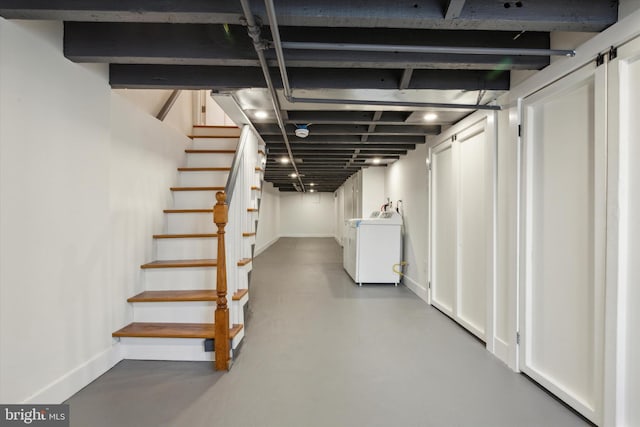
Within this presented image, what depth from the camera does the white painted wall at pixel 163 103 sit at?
2.68m

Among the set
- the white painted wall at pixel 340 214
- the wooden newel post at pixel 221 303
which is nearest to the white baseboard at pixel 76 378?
the wooden newel post at pixel 221 303

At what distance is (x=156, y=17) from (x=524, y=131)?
2320 millimetres

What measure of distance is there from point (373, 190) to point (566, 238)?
451cm

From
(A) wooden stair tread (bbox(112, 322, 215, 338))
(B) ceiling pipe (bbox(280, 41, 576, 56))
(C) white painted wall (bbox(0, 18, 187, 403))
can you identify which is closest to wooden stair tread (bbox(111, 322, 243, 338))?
(A) wooden stair tread (bbox(112, 322, 215, 338))

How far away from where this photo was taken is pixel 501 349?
2246 millimetres

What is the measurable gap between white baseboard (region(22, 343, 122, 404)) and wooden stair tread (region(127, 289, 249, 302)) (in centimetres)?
36

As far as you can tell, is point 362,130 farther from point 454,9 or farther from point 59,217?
point 59,217

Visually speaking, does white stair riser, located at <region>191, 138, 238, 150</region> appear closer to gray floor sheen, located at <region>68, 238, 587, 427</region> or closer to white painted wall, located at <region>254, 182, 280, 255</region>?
gray floor sheen, located at <region>68, 238, 587, 427</region>

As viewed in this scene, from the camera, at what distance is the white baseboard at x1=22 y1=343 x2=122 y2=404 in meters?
1.59

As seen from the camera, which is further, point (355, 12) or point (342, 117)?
point (342, 117)

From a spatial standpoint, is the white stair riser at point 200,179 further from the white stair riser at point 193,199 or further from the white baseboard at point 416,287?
the white baseboard at point 416,287

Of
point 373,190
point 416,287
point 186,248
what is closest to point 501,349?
point 416,287

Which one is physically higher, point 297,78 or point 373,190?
point 297,78

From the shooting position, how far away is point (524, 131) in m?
2.03
